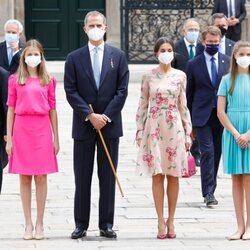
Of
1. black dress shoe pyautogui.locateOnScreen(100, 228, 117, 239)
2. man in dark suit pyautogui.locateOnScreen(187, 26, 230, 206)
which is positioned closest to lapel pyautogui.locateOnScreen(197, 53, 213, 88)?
man in dark suit pyautogui.locateOnScreen(187, 26, 230, 206)

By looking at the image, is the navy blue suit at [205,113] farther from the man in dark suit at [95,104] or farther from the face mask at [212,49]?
the man in dark suit at [95,104]

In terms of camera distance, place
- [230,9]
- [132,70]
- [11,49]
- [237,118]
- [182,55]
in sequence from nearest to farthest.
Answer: [237,118], [11,49], [182,55], [230,9], [132,70]

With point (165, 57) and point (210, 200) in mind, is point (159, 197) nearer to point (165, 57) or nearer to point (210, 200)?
point (165, 57)

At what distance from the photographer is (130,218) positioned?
12.6m

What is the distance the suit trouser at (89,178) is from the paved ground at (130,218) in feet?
0.62

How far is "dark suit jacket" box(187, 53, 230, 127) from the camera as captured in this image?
13.4 metres

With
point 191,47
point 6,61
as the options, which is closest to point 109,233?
point 6,61

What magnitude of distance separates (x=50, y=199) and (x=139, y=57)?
1430cm

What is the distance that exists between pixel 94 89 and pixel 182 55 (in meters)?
4.52

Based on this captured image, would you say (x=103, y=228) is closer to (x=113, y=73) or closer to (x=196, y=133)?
(x=113, y=73)

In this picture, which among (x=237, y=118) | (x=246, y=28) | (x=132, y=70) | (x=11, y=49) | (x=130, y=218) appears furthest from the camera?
(x=246, y=28)

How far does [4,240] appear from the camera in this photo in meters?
11.5
